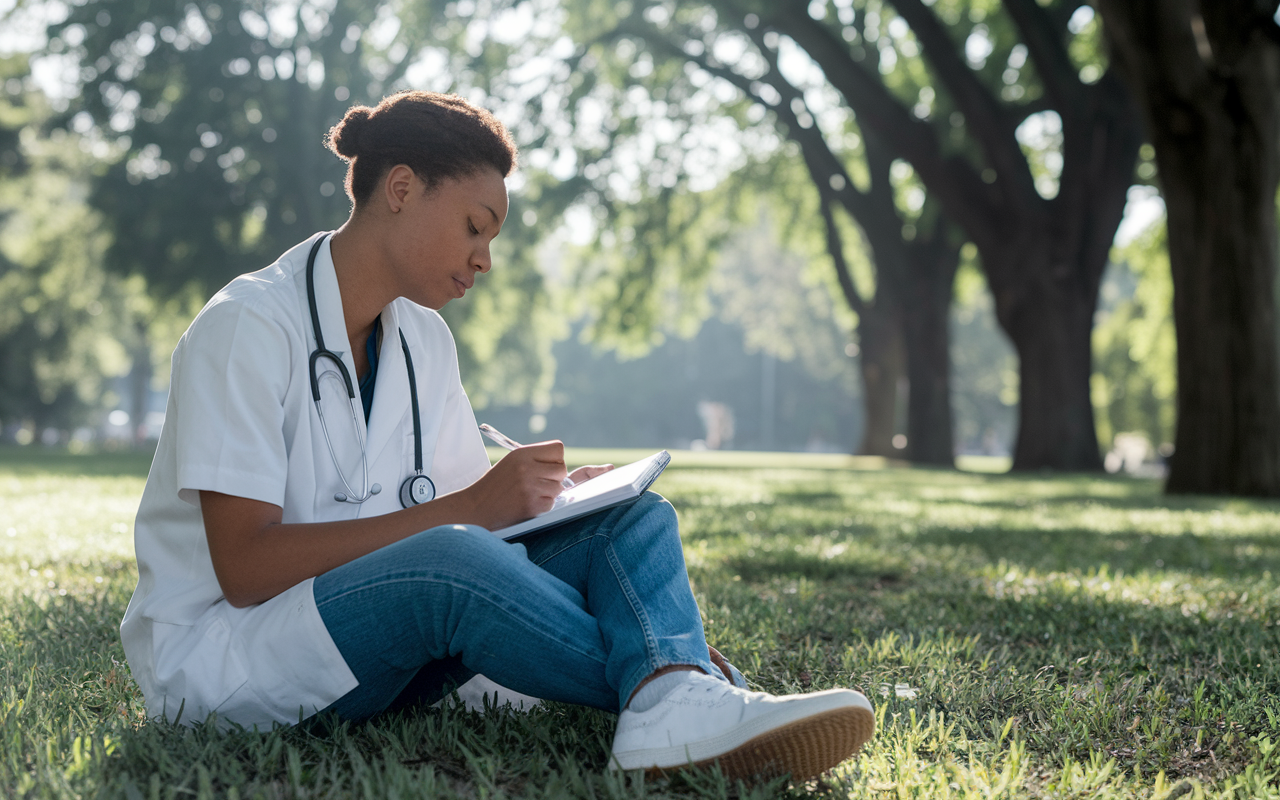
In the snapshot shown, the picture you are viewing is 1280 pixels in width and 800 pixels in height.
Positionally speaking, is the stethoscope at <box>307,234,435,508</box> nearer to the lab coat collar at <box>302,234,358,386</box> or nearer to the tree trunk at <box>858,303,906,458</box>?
the lab coat collar at <box>302,234,358,386</box>

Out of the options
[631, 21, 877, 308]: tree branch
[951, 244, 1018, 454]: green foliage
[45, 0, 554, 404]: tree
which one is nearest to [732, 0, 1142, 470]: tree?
[631, 21, 877, 308]: tree branch

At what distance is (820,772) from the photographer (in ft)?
7.09

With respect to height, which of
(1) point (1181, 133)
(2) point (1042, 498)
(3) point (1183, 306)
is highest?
(1) point (1181, 133)

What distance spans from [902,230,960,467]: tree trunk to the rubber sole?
73.5 ft

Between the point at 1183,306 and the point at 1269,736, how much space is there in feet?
36.0

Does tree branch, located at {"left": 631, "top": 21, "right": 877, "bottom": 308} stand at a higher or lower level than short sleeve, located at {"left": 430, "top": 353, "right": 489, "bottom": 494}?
higher

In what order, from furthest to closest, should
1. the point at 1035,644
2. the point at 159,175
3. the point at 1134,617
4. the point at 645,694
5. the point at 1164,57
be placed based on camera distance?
the point at 159,175, the point at 1164,57, the point at 1134,617, the point at 1035,644, the point at 645,694

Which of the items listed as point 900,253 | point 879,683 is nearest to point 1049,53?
point 900,253

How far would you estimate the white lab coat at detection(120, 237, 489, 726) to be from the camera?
2.05m

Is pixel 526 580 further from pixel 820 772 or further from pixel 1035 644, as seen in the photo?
pixel 1035 644

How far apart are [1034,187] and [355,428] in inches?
688

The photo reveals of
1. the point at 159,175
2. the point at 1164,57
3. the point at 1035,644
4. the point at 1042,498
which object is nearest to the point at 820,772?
the point at 1035,644

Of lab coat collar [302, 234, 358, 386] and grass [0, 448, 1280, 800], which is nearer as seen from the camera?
grass [0, 448, 1280, 800]

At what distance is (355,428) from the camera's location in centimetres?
231
